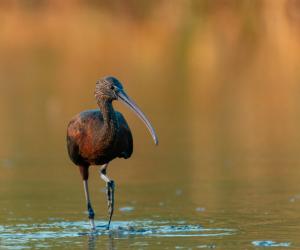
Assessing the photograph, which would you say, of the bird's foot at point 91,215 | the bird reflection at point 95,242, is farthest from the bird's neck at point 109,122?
the bird reflection at point 95,242

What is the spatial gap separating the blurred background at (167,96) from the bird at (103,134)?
0.55 meters

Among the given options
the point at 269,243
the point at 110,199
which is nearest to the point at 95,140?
the point at 110,199

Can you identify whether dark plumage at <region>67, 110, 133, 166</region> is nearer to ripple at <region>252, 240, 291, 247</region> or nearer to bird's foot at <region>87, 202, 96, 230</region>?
bird's foot at <region>87, 202, 96, 230</region>

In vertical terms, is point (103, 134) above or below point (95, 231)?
above

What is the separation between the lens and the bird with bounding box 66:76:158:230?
42.2 feet

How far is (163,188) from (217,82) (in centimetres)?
1372

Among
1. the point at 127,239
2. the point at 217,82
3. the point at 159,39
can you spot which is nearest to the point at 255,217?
the point at 127,239

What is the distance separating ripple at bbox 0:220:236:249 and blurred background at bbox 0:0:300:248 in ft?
1.69

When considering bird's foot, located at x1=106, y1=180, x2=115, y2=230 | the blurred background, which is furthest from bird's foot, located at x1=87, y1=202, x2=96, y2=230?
the blurred background

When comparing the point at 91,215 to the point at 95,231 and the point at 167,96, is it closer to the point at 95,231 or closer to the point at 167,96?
the point at 95,231

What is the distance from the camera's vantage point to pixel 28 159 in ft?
58.2

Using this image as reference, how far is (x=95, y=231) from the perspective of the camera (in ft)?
39.9

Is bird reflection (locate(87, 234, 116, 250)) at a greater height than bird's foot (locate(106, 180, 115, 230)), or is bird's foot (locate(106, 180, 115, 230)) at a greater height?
bird's foot (locate(106, 180, 115, 230))

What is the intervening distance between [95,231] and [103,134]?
1.12 meters
